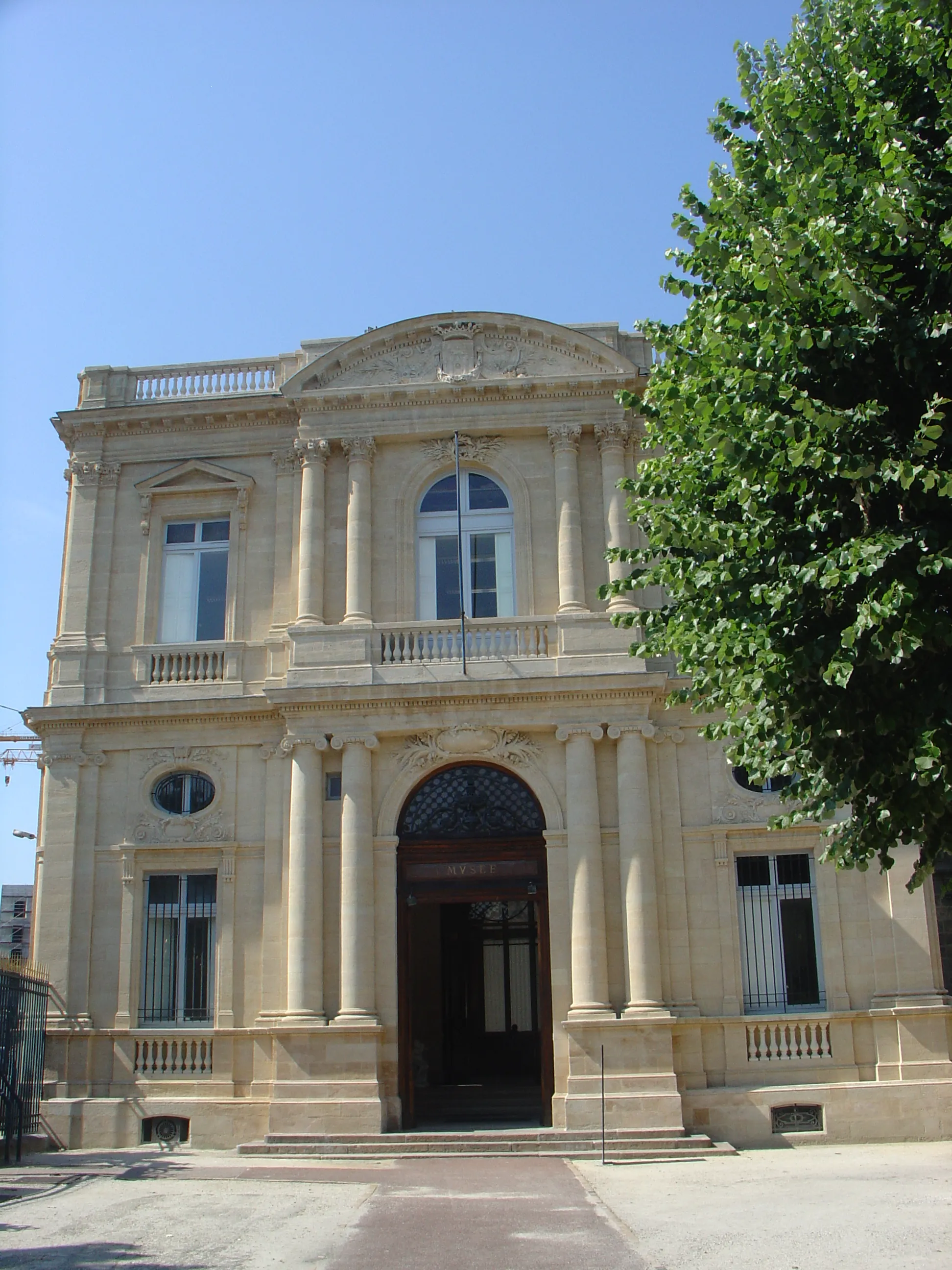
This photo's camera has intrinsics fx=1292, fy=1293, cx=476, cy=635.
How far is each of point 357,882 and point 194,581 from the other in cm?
619

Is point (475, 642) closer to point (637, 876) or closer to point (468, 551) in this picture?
point (468, 551)

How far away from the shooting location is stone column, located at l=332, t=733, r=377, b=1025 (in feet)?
62.7

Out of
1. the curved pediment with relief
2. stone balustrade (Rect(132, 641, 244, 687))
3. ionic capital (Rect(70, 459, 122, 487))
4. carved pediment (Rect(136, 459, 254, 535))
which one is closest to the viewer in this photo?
stone balustrade (Rect(132, 641, 244, 687))

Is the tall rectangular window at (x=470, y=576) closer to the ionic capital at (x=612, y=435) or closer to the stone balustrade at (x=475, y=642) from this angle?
the stone balustrade at (x=475, y=642)

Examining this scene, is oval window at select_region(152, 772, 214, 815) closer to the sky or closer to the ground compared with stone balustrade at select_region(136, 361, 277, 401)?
closer to the ground

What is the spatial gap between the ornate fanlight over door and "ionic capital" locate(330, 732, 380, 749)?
3.61 feet

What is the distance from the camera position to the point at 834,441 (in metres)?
10.4

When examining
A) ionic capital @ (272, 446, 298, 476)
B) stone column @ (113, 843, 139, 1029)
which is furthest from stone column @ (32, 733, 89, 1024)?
ionic capital @ (272, 446, 298, 476)

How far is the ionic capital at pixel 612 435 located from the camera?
2150cm

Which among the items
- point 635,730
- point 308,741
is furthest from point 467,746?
point 635,730

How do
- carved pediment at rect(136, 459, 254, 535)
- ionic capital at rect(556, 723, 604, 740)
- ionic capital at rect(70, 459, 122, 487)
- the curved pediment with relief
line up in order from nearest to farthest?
ionic capital at rect(556, 723, 604, 740), the curved pediment with relief, carved pediment at rect(136, 459, 254, 535), ionic capital at rect(70, 459, 122, 487)

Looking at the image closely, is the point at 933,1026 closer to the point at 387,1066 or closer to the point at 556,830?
the point at 556,830

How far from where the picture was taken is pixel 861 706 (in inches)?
427

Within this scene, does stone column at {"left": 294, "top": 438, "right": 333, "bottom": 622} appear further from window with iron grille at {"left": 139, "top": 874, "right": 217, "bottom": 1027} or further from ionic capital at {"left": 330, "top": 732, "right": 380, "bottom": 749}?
window with iron grille at {"left": 139, "top": 874, "right": 217, "bottom": 1027}
